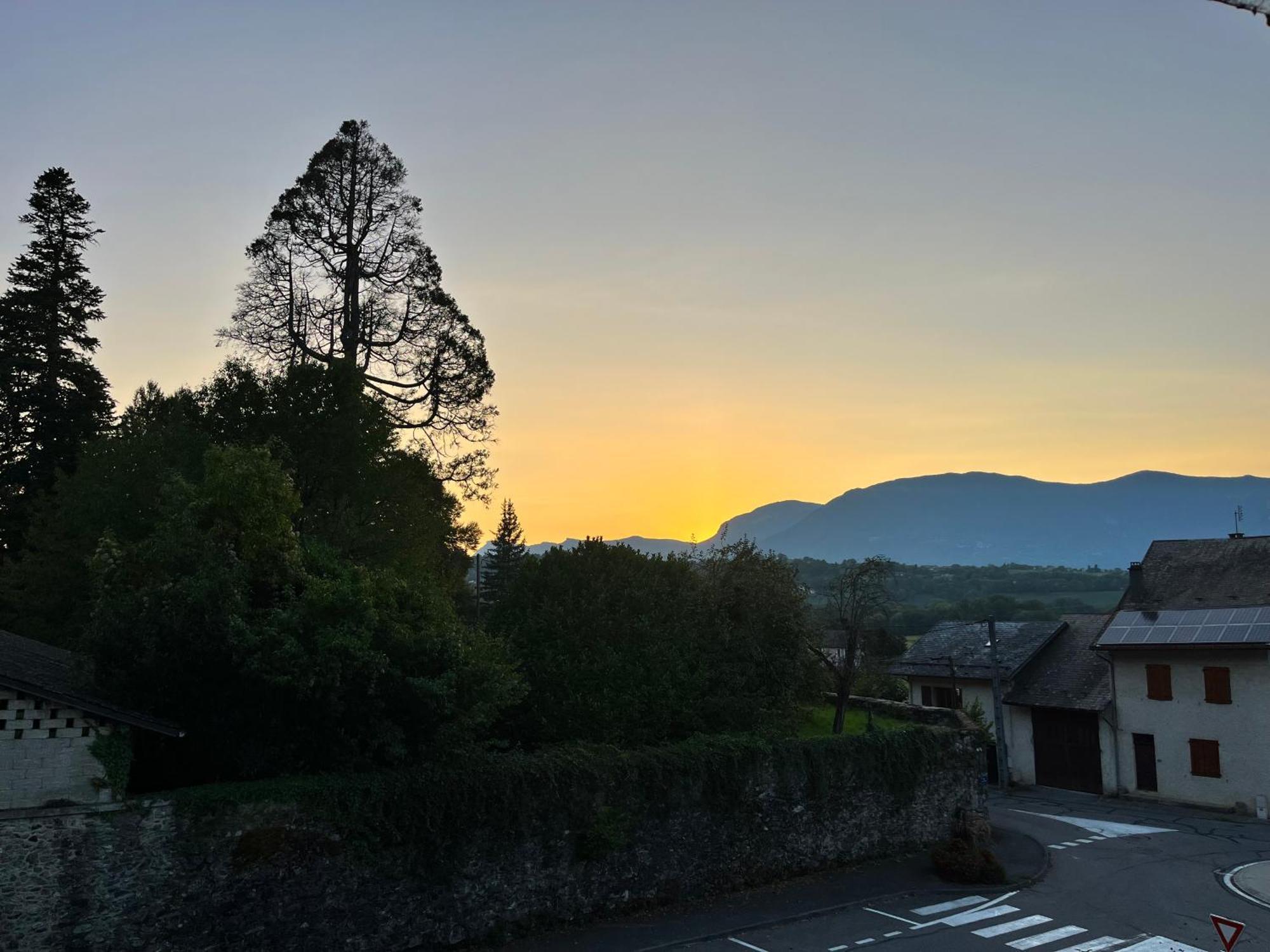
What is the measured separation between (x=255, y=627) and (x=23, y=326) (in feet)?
90.0

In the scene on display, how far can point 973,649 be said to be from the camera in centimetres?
4606

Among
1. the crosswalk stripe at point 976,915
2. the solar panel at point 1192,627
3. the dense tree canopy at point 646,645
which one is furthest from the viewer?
the solar panel at point 1192,627

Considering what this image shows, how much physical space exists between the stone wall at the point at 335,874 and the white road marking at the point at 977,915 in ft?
13.8

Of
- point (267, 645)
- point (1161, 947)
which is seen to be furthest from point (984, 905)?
point (267, 645)

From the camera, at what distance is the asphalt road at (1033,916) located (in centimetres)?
1888

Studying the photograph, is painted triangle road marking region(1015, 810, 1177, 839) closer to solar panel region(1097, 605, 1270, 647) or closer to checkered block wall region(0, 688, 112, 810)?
solar panel region(1097, 605, 1270, 647)

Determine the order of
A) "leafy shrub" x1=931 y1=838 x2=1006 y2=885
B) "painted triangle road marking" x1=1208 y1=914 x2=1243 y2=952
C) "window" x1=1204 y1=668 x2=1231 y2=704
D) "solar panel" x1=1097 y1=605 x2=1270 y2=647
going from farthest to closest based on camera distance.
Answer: "window" x1=1204 y1=668 x2=1231 y2=704 < "solar panel" x1=1097 y1=605 x2=1270 y2=647 < "leafy shrub" x1=931 y1=838 x2=1006 y2=885 < "painted triangle road marking" x1=1208 y1=914 x2=1243 y2=952

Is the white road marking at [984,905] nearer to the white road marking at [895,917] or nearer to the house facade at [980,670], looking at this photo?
the white road marking at [895,917]

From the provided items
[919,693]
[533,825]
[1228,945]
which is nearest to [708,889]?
[533,825]

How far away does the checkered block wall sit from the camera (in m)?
14.7

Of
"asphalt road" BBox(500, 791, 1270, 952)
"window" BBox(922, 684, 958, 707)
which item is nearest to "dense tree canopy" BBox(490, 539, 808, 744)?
"asphalt road" BBox(500, 791, 1270, 952)

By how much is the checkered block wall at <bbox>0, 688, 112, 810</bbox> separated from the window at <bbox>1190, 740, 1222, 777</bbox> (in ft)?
122

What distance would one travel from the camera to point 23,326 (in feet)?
117

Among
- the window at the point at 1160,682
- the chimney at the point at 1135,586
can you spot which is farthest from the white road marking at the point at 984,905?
the chimney at the point at 1135,586
